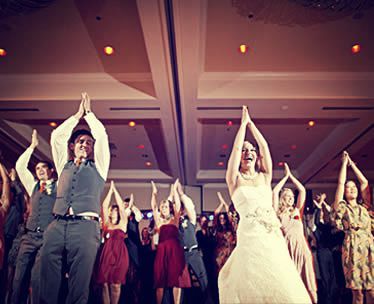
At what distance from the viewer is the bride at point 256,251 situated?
1907mm

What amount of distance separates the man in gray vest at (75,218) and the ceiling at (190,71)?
2.00 metres

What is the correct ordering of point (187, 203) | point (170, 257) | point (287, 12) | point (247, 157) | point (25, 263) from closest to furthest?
point (247, 157) < point (25, 263) < point (287, 12) < point (170, 257) < point (187, 203)

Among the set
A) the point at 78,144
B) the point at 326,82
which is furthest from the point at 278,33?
the point at 78,144

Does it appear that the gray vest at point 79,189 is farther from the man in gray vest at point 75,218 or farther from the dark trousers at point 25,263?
the dark trousers at point 25,263

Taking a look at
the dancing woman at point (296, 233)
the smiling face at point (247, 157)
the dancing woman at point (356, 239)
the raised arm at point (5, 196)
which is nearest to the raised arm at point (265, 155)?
the smiling face at point (247, 157)

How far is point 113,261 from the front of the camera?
466 cm

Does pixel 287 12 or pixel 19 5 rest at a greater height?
pixel 287 12

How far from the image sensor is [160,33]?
13.9 feet

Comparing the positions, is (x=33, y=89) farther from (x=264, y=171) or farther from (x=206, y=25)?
(x=264, y=171)

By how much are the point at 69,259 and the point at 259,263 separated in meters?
1.28

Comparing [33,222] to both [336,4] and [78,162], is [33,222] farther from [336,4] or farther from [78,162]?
[336,4]

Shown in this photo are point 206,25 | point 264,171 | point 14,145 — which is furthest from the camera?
point 14,145

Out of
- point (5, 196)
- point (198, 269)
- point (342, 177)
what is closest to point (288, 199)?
point (342, 177)

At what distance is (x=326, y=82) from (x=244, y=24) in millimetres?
2095
